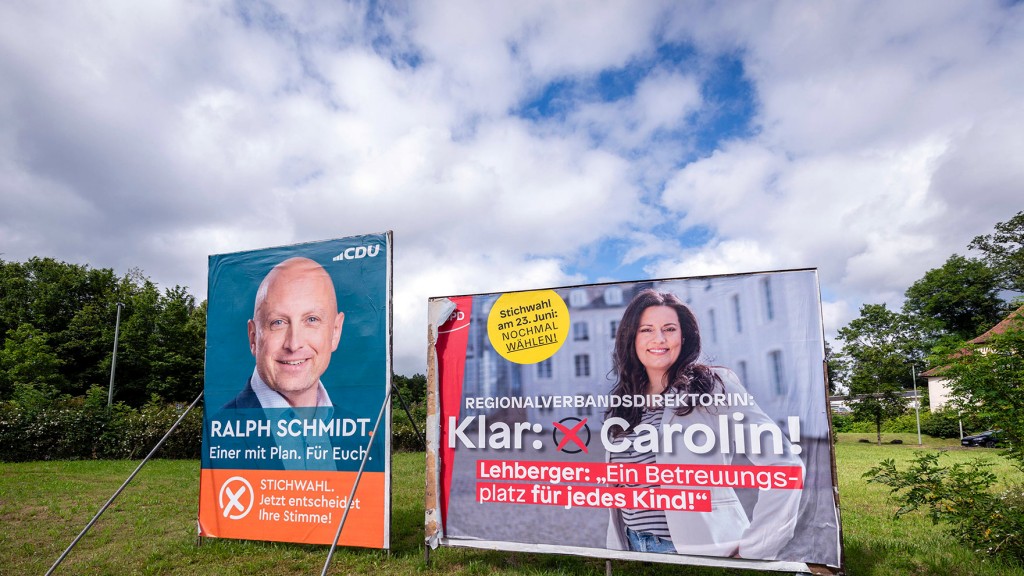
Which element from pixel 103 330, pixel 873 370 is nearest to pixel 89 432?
pixel 103 330

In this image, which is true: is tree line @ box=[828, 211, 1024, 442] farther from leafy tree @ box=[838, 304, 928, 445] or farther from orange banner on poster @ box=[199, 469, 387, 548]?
orange banner on poster @ box=[199, 469, 387, 548]

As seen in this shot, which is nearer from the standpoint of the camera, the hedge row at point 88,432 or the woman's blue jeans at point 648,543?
the woman's blue jeans at point 648,543

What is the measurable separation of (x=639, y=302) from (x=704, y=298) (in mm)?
632

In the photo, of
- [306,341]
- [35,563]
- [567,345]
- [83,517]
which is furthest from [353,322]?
[83,517]

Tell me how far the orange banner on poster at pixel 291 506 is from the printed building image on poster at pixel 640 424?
81 cm

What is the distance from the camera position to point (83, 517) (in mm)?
9547

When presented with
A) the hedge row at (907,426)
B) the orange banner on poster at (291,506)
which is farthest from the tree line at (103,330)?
the hedge row at (907,426)

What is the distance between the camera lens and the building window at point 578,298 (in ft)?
20.8

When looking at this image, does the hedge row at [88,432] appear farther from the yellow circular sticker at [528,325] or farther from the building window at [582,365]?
the building window at [582,365]

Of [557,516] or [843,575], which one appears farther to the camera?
[557,516]

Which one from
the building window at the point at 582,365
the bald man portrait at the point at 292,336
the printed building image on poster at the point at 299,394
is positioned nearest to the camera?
the building window at the point at 582,365

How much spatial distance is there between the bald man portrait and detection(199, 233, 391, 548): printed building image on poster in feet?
0.05

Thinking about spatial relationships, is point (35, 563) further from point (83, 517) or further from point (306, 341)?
point (306, 341)

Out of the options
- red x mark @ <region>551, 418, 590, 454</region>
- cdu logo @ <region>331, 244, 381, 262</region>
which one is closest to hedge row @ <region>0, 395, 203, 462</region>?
cdu logo @ <region>331, 244, 381, 262</region>
